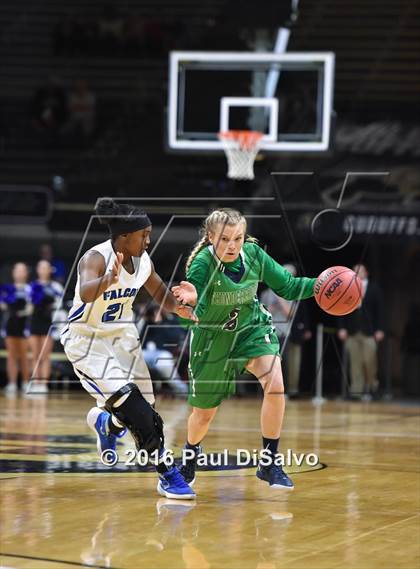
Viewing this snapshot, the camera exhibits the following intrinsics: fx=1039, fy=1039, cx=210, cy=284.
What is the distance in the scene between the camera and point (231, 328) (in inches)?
242

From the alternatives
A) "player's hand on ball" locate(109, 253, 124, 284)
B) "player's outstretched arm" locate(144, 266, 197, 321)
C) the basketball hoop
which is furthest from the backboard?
"player's hand on ball" locate(109, 253, 124, 284)

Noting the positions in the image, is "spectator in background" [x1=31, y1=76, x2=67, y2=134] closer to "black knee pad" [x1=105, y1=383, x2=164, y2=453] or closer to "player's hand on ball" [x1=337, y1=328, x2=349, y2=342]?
"player's hand on ball" [x1=337, y1=328, x2=349, y2=342]

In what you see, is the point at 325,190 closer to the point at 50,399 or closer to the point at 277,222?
the point at 277,222

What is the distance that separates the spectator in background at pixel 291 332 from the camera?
1391 centimetres

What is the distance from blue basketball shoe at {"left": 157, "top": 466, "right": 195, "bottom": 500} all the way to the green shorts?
54cm

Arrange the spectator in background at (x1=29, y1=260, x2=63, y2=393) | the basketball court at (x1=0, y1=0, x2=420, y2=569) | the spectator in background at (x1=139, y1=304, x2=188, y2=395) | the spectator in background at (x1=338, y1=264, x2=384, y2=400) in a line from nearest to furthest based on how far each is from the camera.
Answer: the basketball court at (x1=0, y1=0, x2=420, y2=569), the spectator in background at (x1=139, y1=304, x2=188, y2=395), the spectator in background at (x1=29, y1=260, x2=63, y2=393), the spectator in background at (x1=338, y1=264, x2=384, y2=400)

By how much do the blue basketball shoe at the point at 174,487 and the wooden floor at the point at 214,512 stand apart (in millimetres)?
76

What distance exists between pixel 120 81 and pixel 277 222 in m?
5.52

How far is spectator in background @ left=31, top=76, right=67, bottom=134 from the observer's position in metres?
19.9

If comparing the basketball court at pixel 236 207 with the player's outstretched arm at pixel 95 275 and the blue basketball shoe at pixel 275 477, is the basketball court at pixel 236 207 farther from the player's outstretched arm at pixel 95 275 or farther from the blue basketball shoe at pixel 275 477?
the player's outstretched arm at pixel 95 275

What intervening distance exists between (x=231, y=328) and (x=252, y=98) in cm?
1058

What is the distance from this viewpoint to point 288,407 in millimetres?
13805

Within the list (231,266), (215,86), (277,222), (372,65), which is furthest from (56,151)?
(231,266)

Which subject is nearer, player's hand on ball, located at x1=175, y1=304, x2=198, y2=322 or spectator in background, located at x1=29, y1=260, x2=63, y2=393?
player's hand on ball, located at x1=175, y1=304, x2=198, y2=322
